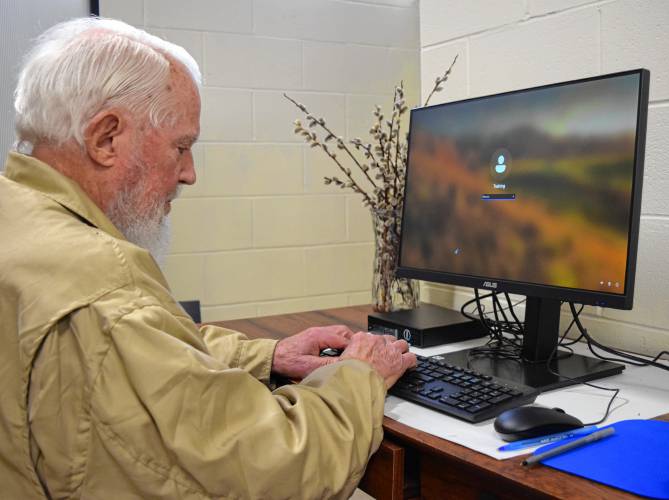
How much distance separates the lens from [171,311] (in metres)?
0.88

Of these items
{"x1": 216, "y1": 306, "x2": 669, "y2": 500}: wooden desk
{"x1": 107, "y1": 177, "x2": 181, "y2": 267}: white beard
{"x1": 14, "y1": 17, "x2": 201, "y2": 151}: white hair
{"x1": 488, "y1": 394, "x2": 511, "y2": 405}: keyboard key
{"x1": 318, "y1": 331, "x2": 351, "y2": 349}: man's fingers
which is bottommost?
{"x1": 216, "y1": 306, "x2": 669, "y2": 500}: wooden desk

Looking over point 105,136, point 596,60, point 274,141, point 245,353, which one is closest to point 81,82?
point 105,136

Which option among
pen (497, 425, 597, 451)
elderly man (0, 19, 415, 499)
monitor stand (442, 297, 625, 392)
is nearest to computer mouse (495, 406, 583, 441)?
pen (497, 425, 597, 451)

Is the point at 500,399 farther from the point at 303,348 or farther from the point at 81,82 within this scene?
the point at 81,82

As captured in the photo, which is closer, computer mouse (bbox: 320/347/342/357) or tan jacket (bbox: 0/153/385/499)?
tan jacket (bbox: 0/153/385/499)

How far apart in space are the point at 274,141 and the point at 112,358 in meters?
1.93

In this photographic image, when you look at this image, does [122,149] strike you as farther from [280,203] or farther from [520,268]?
[280,203]

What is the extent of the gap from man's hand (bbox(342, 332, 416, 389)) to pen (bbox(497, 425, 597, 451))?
231 millimetres

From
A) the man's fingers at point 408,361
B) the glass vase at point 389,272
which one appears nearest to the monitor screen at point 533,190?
the glass vase at point 389,272

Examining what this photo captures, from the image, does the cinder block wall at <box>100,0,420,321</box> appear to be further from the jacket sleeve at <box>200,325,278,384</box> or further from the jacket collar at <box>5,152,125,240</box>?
the jacket collar at <box>5,152,125,240</box>

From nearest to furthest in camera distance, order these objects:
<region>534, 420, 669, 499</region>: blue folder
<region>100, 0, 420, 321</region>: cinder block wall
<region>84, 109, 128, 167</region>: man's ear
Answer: <region>534, 420, 669, 499</region>: blue folder < <region>84, 109, 128, 167</region>: man's ear < <region>100, 0, 420, 321</region>: cinder block wall

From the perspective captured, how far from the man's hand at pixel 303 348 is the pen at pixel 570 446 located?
19.8 inches

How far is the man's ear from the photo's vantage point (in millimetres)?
985

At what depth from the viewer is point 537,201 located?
1.24 meters
